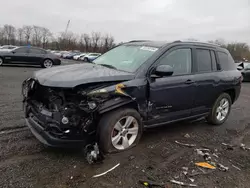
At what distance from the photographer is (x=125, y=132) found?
332 cm

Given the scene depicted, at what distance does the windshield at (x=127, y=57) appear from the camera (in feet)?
11.8

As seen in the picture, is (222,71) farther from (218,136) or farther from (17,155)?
(17,155)

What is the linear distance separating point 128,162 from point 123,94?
0.99m

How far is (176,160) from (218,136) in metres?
1.62

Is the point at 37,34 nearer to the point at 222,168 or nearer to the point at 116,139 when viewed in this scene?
the point at 116,139

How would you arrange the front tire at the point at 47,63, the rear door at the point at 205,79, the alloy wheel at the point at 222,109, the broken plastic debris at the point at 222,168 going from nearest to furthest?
1. the broken plastic debris at the point at 222,168
2. the rear door at the point at 205,79
3. the alloy wheel at the point at 222,109
4. the front tire at the point at 47,63

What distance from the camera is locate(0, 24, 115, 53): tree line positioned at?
239 feet

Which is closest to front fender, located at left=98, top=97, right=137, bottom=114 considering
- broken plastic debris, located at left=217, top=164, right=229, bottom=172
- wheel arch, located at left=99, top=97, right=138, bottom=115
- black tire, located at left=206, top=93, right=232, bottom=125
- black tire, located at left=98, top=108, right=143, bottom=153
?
wheel arch, located at left=99, top=97, right=138, bottom=115

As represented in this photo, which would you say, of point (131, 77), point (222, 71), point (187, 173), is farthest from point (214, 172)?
point (222, 71)

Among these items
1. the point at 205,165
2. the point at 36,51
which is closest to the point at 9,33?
the point at 36,51

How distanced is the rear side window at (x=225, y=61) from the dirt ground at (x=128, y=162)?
1.60 meters

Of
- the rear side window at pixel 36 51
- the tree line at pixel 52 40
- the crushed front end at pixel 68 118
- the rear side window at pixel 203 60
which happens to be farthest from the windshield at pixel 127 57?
the tree line at pixel 52 40

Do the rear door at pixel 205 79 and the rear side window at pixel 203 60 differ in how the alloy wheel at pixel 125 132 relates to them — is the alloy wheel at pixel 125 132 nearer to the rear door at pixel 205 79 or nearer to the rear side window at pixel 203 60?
the rear door at pixel 205 79

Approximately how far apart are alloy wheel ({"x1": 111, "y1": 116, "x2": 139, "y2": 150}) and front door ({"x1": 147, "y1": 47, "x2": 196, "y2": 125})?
333mm
